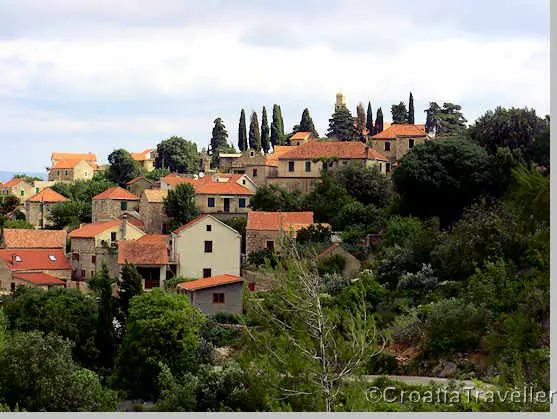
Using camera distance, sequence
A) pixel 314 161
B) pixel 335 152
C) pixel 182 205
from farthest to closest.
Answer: pixel 335 152 < pixel 314 161 < pixel 182 205

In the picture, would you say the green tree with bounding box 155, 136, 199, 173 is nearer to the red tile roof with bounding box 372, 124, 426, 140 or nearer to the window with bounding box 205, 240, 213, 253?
the red tile roof with bounding box 372, 124, 426, 140

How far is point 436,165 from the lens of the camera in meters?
35.7

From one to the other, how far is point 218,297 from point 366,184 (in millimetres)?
13172

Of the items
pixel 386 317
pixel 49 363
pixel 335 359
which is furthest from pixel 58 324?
pixel 335 359

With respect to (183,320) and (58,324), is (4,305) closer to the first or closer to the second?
(58,324)

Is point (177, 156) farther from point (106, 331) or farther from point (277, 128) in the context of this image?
point (106, 331)

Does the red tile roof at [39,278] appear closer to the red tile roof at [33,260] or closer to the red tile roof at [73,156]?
the red tile roof at [33,260]

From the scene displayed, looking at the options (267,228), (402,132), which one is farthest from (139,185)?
(267,228)

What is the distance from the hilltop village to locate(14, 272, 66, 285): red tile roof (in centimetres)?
9

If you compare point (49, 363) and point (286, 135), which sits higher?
point (286, 135)

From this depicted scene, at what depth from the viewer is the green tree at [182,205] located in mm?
44250

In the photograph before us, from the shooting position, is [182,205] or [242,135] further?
[242,135]

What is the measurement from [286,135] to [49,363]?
2153 inches

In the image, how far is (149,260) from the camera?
3866 cm
